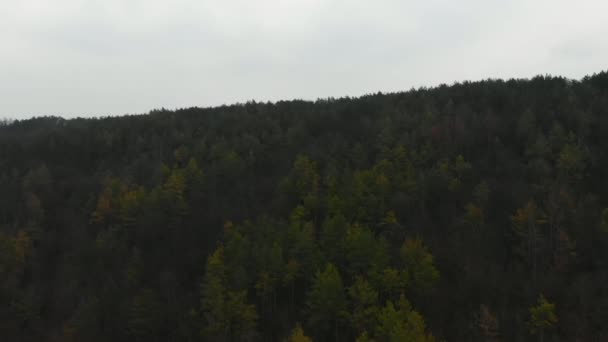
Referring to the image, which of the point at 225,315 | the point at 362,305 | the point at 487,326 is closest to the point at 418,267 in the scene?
the point at 362,305

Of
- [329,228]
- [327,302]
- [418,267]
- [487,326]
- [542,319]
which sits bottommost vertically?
[487,326]

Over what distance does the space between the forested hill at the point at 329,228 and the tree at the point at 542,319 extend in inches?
3.8

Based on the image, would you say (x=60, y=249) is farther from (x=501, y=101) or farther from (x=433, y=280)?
(x=501, y=101)

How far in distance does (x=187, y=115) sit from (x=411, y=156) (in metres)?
44.4

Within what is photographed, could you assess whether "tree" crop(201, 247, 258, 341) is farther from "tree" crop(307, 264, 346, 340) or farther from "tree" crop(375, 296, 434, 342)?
"tree" crop(375, 296, 434, 342)

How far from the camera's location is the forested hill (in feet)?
116

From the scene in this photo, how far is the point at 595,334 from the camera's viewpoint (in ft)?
106

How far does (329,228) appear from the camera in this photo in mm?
39938

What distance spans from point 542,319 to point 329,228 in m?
16.7

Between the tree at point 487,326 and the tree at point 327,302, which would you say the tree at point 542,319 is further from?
the tree at point 327,302

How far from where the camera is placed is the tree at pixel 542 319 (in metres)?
32.1

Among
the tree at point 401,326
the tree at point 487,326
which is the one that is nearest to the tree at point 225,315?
the tree at point 401,326

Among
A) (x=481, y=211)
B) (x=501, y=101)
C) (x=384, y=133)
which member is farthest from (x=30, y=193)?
(x=501, y=101)

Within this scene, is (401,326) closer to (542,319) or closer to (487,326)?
(487,326)
